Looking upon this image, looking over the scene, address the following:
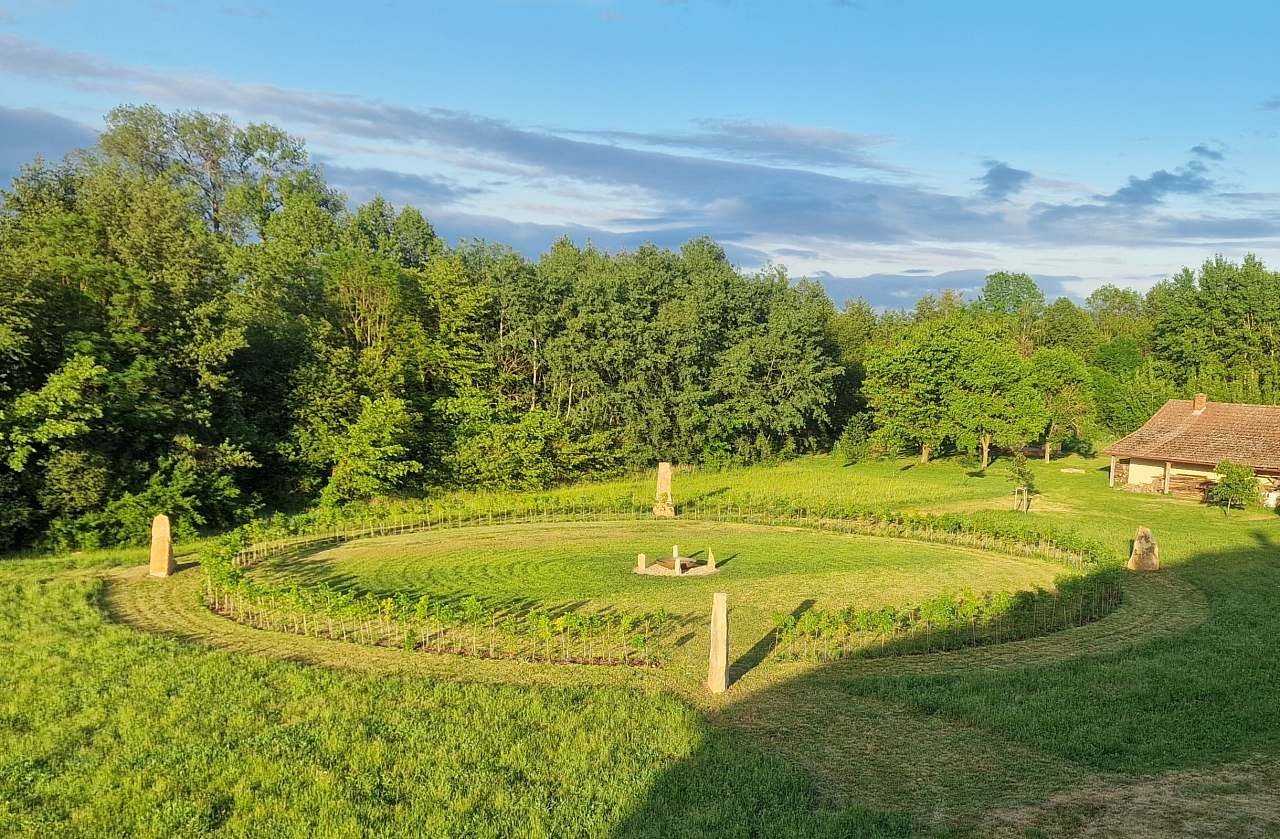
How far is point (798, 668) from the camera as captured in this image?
15016mm

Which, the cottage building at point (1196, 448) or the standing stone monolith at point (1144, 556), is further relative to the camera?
the cottage building at point (1196, 448)

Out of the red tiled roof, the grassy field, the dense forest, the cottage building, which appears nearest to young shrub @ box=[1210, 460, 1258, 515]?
the cottage building

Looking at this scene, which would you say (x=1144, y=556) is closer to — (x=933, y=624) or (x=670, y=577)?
(x=933, y=624)

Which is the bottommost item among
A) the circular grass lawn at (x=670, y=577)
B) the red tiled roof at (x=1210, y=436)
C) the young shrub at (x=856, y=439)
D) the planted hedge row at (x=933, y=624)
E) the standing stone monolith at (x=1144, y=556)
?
the circular grass lawn at (x=670, y=577)

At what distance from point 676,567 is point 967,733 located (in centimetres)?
1177

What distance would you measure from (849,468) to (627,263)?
1784 centimetres

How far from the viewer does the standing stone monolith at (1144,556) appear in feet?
75.7

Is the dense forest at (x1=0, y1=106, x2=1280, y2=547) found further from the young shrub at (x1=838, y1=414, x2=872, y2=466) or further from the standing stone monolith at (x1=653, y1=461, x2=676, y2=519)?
the standing stone monolith at (x1=653, y1=461, x2=676, y2=519)

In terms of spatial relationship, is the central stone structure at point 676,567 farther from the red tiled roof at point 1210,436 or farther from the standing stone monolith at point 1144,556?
the red tiled roof at point 1210,436

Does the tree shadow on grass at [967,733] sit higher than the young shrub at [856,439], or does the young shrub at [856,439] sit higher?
the young shrub at [856,439]

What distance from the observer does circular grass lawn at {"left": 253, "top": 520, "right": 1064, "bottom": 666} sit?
2002 cm

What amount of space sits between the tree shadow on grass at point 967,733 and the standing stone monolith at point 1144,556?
595 cm

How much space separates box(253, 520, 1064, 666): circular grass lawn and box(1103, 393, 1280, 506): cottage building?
1834cm

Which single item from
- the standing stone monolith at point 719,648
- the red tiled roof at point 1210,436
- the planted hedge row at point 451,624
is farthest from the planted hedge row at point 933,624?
the red tiled roof at point 1210,436
